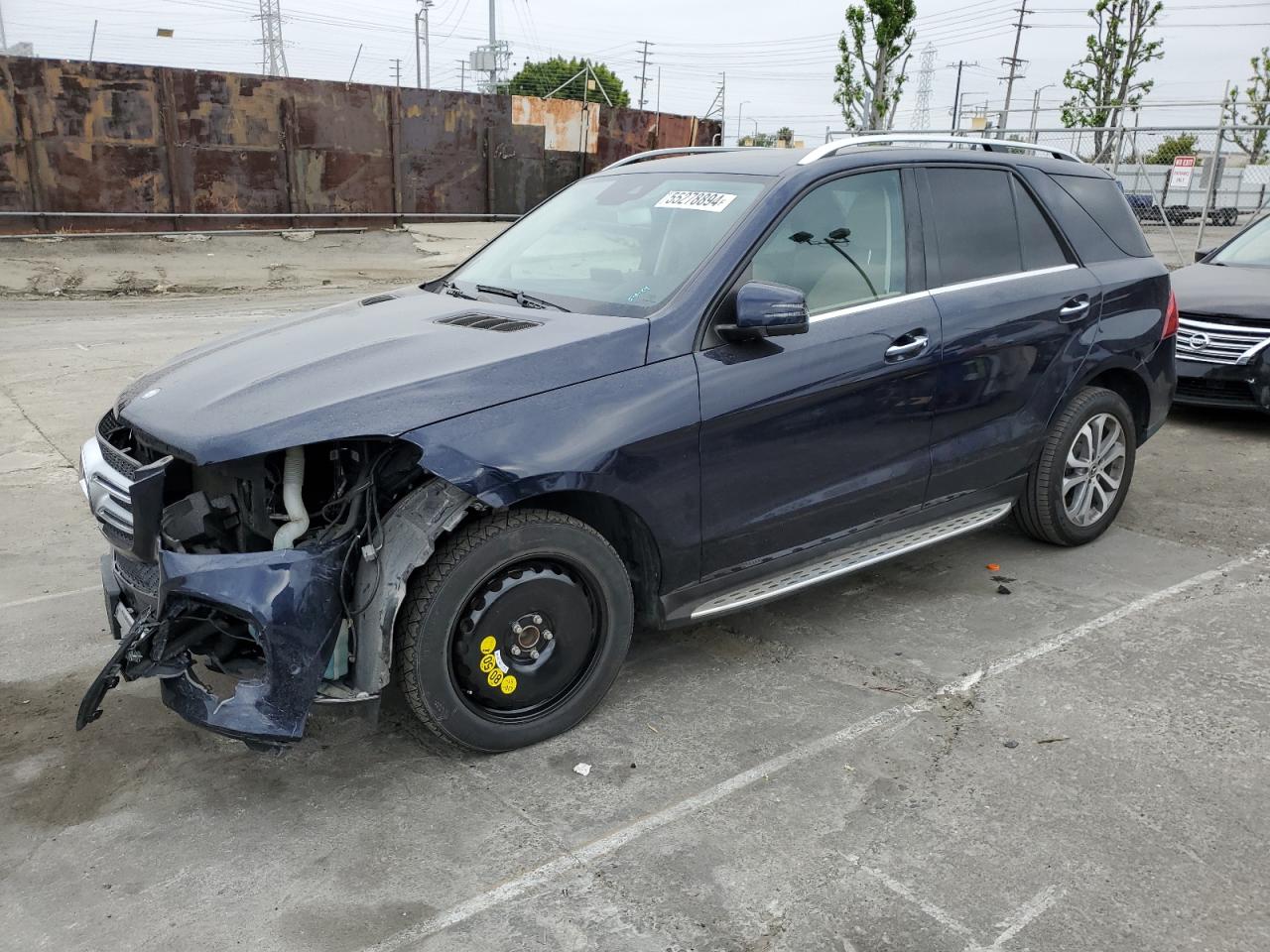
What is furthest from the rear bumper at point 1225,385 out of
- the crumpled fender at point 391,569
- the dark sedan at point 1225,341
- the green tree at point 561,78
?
the green tree at point 561,78

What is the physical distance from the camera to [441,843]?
9.80 ft

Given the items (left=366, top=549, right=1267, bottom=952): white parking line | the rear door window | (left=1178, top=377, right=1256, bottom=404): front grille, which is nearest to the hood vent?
(left=366, top=549, right=1267, bottom=952): white parking line

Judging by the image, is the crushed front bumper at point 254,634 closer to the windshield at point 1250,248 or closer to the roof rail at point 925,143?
the roof rail at point 925,143

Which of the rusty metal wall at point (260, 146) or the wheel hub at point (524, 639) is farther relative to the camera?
the rusty metal wall at point (260, 146)

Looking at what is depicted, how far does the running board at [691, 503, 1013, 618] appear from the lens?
12.5 feet

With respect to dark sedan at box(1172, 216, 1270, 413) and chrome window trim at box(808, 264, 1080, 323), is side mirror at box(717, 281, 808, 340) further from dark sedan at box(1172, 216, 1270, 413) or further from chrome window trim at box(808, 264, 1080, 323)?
dark sedan at box(1172, 216, 1270, 413)

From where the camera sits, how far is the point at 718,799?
3.19m

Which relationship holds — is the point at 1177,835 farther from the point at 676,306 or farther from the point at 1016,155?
the point at 1016,155

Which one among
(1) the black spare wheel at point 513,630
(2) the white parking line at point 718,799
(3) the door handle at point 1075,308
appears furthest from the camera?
(3) the door handle at point 1075,308

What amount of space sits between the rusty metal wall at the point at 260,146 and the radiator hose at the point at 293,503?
15.6 meters

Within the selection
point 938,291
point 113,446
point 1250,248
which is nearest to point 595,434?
point 113,446

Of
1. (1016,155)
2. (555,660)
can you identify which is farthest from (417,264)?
(555,660)

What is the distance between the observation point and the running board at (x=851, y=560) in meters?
3.79

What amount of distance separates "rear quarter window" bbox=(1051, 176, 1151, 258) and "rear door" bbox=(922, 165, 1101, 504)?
1.12 feet
